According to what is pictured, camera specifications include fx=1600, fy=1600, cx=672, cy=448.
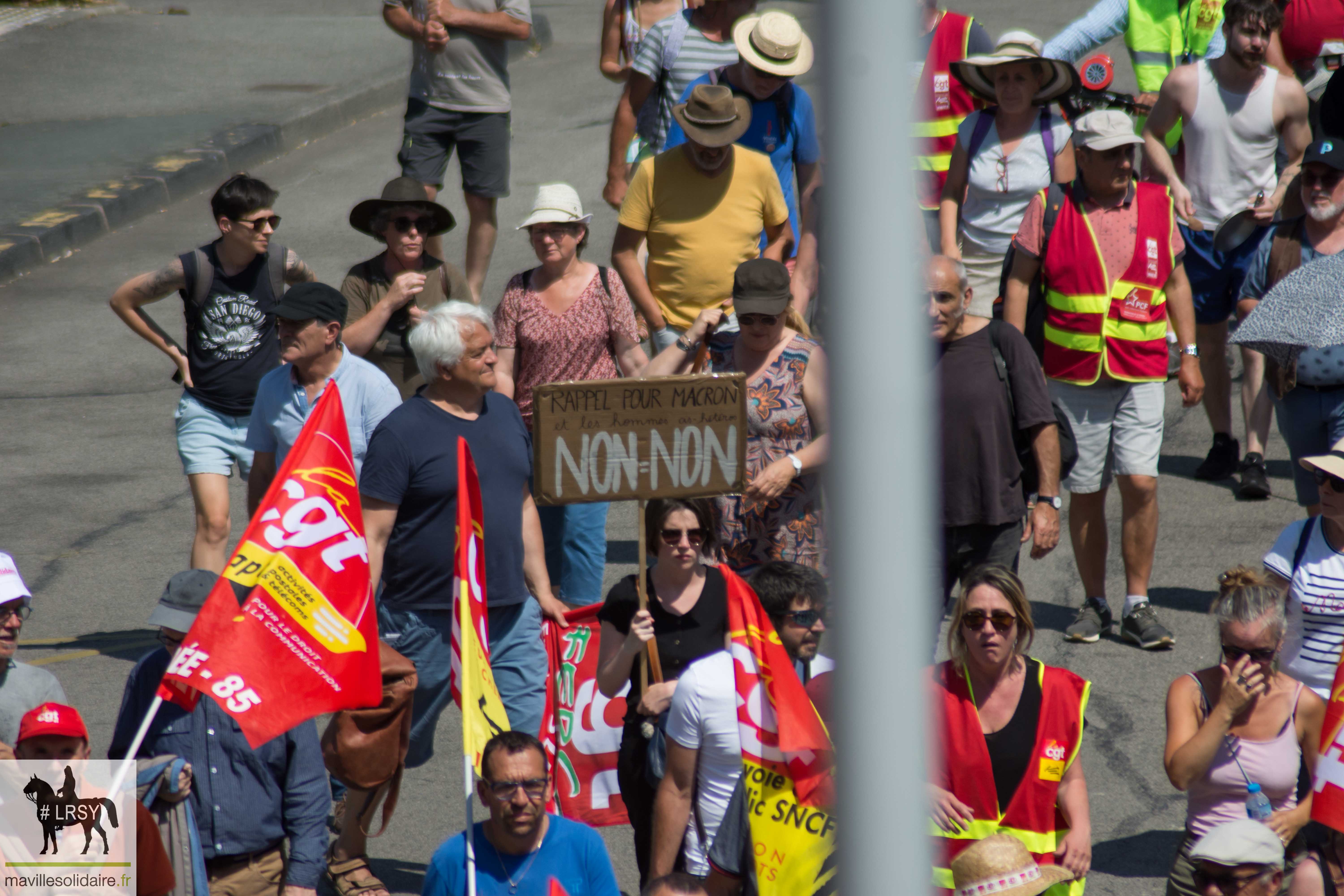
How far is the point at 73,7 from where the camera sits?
1947 cm

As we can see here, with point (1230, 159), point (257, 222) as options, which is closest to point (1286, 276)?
point (1230, 159)

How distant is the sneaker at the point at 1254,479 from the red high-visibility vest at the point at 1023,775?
14.9 feet

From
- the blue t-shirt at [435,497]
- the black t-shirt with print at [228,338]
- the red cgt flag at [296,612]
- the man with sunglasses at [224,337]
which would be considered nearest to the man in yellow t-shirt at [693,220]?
the man with sunglasses at [224,337]

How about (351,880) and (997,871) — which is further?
(351,880)

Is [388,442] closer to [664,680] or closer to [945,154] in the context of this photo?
[664,680]

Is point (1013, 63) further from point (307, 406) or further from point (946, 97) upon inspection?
point (307, 406)

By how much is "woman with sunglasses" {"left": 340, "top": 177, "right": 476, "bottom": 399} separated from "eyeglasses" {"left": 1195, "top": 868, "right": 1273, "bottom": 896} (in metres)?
3.80

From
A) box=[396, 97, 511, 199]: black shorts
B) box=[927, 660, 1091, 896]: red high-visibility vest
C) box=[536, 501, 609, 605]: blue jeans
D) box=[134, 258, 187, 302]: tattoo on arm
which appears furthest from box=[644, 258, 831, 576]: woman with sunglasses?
box=[396, 97, 511, 199]: black shorts

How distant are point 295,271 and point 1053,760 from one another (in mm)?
4163

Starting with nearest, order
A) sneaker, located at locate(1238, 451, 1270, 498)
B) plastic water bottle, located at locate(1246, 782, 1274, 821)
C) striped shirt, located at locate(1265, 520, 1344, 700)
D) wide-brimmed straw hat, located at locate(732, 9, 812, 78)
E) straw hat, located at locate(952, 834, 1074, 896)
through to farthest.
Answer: straw hat, located at locate(952, 834, 1074, 896), plastic water bottle, located at locate(1246, 782, 1274, 821), striped shirt, located at locate(1265, 520, 1344, 700), wide-brimmed straw hat, located at locate(732, 9, 812, 78), sneaker, located at locate(1238, 451, 1270, 498)

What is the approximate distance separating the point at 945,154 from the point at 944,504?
306cm

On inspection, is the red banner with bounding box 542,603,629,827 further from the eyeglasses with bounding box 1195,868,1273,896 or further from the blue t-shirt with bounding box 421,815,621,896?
the eyeglasses with bounding box 1195,868,1273,896

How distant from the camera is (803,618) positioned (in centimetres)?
497

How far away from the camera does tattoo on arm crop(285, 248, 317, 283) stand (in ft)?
23.2
